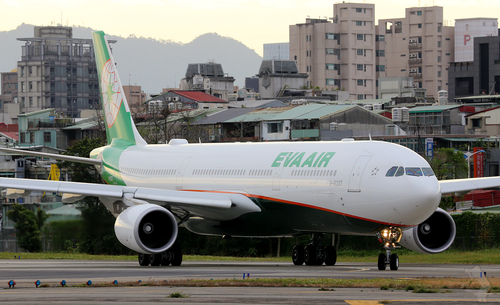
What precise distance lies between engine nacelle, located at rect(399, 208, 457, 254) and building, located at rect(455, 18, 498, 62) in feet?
575

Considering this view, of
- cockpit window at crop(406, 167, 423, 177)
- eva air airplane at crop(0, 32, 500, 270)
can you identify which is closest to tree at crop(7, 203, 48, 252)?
eva air airplane at crop(0, 32, 500, 270)

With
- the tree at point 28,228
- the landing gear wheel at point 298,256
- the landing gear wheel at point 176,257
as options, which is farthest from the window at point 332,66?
the landing gear wheel at point 176,257

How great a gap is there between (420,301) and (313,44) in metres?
168

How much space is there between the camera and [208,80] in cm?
13788

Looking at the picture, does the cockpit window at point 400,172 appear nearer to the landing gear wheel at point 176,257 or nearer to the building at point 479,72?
the landing gear wheel at point 176,257

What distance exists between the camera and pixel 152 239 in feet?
87.3

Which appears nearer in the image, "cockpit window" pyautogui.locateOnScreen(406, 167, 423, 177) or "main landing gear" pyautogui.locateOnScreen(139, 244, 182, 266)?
"cockpit window" pyautogui.locateOnScreen(406, 167, 423, 177)

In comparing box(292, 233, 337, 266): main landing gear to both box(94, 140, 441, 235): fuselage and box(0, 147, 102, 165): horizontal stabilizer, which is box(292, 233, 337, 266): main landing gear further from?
box(0, 147, 102, 165): horizontal stabilizer

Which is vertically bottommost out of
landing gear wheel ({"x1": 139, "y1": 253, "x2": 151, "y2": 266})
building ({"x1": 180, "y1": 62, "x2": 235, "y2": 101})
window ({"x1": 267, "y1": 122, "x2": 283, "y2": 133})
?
landing gear wheel ({"x1": 139, "y1": 253, "x2": 151, "y2": 266})

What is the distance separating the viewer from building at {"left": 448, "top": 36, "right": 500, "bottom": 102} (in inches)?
5866

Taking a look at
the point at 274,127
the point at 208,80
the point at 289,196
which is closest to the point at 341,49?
A: the point at 208,80

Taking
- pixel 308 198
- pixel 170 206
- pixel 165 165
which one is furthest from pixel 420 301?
pixel 165 165

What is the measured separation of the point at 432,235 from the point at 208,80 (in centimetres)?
11293

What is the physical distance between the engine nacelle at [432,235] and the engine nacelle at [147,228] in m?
7.65
